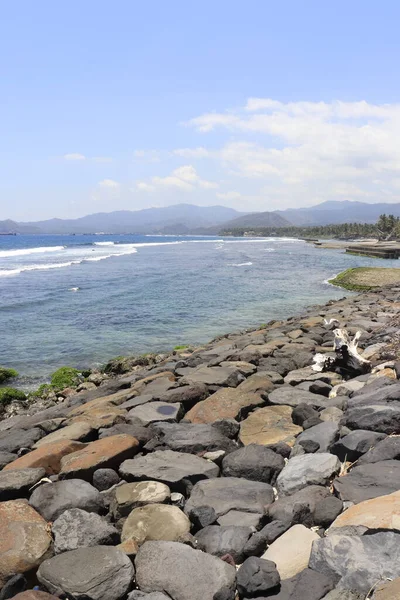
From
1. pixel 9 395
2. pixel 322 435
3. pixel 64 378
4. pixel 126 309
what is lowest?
pixel 9 395

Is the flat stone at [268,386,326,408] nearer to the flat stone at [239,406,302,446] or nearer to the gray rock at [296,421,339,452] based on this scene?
the flat stone at [239,406,302,446]

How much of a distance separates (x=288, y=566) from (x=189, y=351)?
10.9m

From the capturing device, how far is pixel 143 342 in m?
16.9

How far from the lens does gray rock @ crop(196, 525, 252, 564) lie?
11.0 feet

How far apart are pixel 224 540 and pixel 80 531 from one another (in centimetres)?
110

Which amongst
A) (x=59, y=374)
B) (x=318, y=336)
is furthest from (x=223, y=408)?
(x=59, y=374)

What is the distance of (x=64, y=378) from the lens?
12453 millimetres

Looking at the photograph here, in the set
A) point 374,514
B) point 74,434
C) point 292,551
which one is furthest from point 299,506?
point 74,434

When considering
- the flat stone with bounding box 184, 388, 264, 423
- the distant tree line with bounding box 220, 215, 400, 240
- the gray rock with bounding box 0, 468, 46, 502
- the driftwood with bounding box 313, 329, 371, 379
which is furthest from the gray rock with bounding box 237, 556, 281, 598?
the distant tree line with bounding box 220, 215, 400, 240

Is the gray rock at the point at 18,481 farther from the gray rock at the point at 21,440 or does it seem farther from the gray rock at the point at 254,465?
the gray rock at the point at 254,465

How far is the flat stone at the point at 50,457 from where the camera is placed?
498 cm

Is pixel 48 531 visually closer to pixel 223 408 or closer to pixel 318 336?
pixel 223 408

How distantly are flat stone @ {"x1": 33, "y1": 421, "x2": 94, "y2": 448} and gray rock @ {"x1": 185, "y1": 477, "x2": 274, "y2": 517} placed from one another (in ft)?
6.71

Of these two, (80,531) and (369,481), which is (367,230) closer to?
(369,481)
